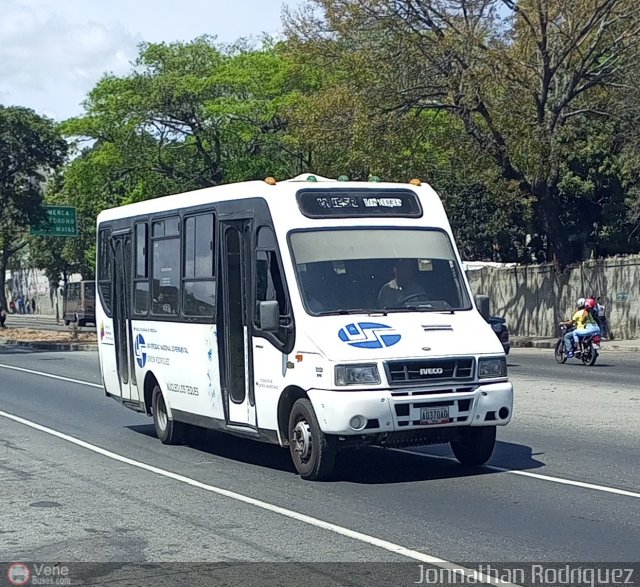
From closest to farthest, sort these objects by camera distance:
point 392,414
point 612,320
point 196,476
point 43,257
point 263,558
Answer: point 263,558, point 392,414, point 196,476, point 612,320, point 43,257

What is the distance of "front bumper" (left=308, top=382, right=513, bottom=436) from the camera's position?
998 centimetres

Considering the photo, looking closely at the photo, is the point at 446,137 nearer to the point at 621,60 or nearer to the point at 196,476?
the point at 621,60

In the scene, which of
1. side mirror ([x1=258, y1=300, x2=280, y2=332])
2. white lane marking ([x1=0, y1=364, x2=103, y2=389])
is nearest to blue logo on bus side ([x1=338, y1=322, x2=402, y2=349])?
side mirror ([x1=258, y1=300, x2=280, y2=332])

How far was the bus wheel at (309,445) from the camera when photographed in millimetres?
10344

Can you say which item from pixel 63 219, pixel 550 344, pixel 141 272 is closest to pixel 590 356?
pixel 550 344

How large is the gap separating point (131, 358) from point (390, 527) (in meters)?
7.04

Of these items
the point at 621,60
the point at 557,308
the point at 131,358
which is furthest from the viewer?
A: the point at 557,308

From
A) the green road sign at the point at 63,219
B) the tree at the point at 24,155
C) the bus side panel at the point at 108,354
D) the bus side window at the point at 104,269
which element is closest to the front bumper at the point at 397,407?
the bus side panel at the point at 108,354

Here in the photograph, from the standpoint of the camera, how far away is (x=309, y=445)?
Answer: 34.6 ft

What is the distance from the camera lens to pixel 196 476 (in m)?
11.4

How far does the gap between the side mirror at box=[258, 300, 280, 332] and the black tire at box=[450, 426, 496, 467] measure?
81.6 inches

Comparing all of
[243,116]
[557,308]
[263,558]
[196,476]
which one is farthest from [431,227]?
[243,116]

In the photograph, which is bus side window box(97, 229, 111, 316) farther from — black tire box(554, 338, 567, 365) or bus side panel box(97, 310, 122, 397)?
black tire box(554, 338, 567, 365)

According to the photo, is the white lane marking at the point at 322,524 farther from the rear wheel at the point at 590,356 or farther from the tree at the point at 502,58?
the tree at the point at 502,58
